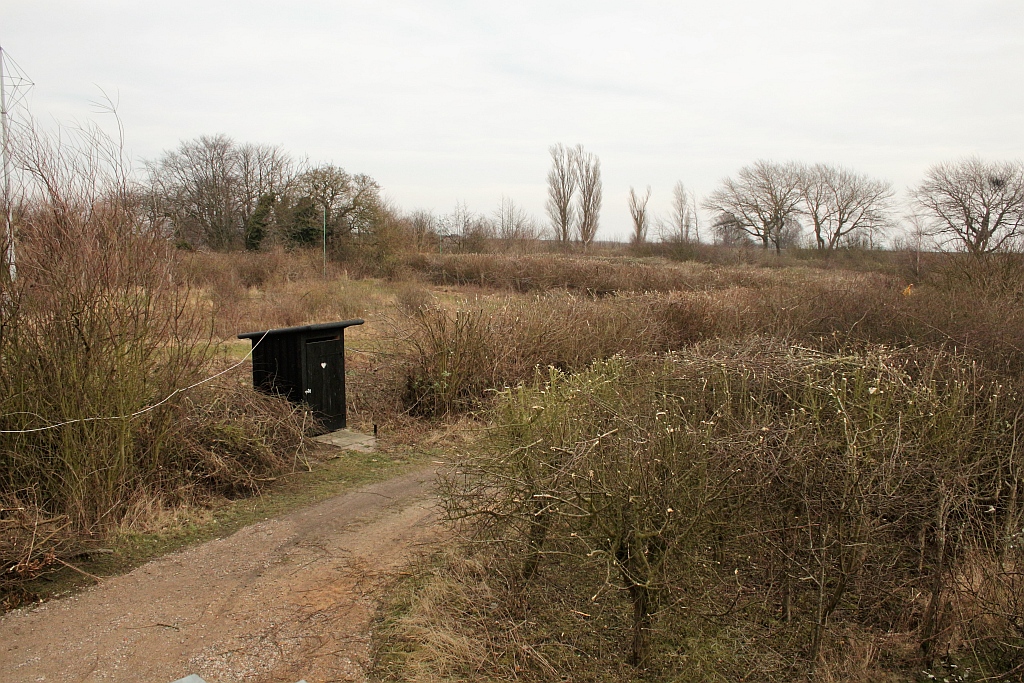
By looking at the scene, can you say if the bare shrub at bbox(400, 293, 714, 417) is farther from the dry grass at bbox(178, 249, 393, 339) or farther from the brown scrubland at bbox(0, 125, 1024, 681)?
the dry grass at bbox(178, 249, 393, 339)

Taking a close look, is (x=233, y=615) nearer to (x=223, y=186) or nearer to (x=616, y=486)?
(x=616, y=486)

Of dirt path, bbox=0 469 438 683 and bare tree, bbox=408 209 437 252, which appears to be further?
bare tree, bbox=408 209 437 252

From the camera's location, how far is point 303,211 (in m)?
25.5

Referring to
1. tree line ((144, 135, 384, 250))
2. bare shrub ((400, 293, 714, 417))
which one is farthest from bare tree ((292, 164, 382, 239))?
bare shrub ((400, 293, 714, 417))

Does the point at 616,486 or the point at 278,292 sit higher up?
the point at 278,292

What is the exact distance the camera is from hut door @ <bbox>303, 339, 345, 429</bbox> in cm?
708

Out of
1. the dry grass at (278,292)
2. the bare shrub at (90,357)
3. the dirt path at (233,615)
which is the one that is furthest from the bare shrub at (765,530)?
the dry grass at (278,292)

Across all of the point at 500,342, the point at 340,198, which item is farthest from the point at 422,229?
the point at 500,342

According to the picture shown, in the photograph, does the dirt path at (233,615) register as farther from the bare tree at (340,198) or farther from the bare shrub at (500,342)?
the bare tree at (340,198)

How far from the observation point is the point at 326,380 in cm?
728

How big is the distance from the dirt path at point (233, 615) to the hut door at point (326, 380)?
212 centimetres

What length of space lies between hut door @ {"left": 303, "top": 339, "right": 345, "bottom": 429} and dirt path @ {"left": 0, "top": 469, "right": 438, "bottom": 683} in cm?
212

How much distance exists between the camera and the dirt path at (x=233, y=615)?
134 inches

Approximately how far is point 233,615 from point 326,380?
3.57 metres
